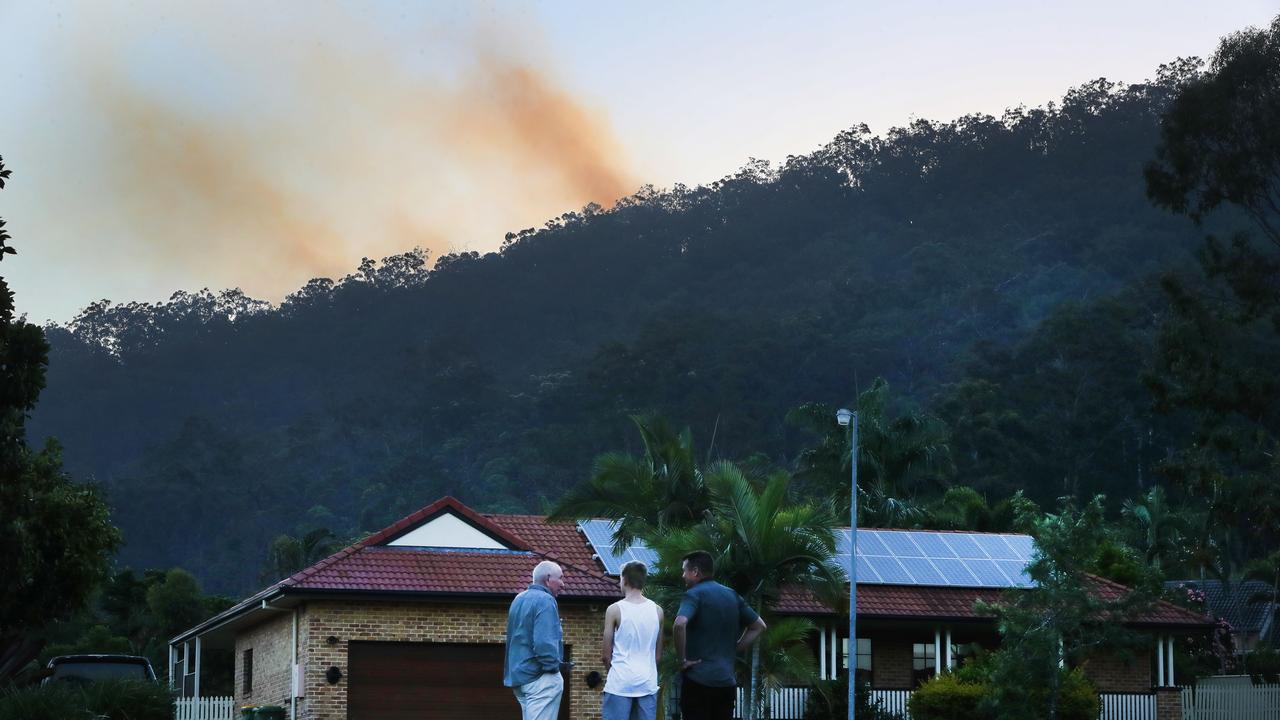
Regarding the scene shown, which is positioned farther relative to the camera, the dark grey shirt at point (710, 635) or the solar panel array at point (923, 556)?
the solar panel array at point (923, 556)

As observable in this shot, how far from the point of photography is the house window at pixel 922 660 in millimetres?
38375

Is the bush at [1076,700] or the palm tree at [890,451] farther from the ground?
the palm tree at [890,451]

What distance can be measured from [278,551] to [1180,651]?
139 ft

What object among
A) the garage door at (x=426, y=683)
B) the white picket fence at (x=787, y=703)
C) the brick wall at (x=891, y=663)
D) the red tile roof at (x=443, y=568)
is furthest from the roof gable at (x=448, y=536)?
the brick wall at (x=891, y=663)

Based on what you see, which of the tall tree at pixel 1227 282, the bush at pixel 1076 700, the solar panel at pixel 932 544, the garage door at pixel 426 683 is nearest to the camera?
the garage door at pixel 426 683

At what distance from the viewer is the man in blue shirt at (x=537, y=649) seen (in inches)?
505

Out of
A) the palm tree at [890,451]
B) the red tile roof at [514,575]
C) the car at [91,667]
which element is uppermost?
the palm tree at [890,451]

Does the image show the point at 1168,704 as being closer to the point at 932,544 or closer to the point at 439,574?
the point at 932,544

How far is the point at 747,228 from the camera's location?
520 feet

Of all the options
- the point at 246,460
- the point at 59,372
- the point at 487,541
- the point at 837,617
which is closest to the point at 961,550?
the point at 837,617

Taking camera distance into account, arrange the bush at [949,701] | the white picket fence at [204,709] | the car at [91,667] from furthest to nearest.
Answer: the white picket fence at [204,709], the bush at [949,701], the car at [91,667]

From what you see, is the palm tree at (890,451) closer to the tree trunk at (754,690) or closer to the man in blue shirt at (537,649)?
the tree trunk at (754,690)

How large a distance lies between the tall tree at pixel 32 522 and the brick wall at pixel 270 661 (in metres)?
10.1

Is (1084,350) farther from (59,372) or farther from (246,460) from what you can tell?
(59,372)
